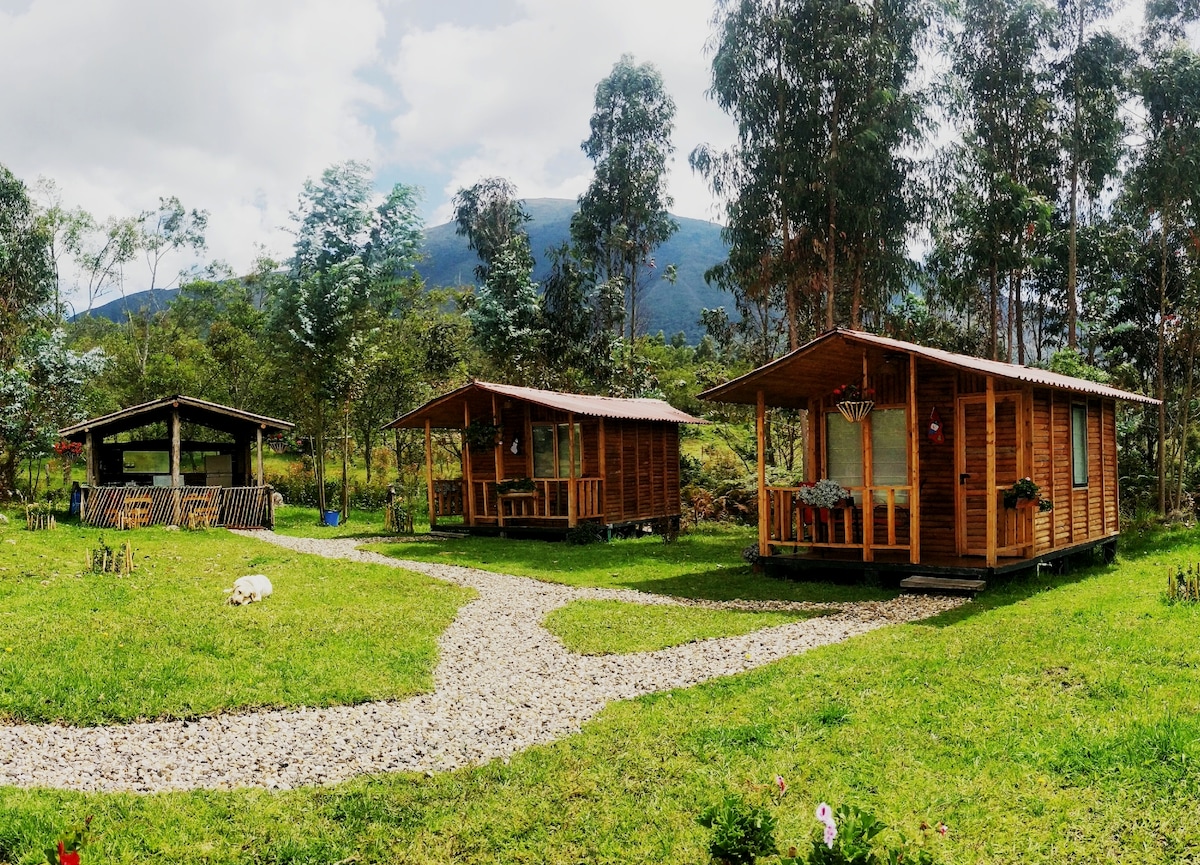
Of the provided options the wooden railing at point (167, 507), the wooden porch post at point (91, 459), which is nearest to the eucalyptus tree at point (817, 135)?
the wooden railing at point (167, 507)

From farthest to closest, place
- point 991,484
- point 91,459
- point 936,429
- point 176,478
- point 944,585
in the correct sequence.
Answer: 1. point 91,459
2. point 176,478
3. point 936,429
4. point 991,484
5. point 944,585

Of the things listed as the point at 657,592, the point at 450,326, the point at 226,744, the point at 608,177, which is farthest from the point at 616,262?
the point at 226,744

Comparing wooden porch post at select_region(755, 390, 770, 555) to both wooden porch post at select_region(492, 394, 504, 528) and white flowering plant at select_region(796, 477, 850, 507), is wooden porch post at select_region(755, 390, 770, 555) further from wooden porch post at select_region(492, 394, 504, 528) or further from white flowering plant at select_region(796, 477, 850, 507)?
wooden porch post at select_region(492, 394, 504, 528)

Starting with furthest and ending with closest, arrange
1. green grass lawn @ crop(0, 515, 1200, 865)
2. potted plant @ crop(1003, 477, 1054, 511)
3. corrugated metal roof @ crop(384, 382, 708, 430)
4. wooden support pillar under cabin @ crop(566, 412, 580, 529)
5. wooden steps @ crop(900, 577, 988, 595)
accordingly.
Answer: wooden support pillar under cabin @ crop(566, 412, 580, 529), corrugated metal roof @ crop(384, 382, 708, 430), potted plant @ crop(1003, 477, 1054, 511), wooden steps @ crop(900, 577, 988, 595), green grass lawn @ crop(0, 515, 1200, 865)

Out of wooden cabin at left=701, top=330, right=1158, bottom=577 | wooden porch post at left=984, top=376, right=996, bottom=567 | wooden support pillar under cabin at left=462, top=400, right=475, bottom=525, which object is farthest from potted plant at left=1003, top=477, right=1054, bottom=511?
wooden support pillar under cabin at left=462, top=400, right=475, bottom=525

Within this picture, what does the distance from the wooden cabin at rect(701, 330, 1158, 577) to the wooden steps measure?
0.63 feet

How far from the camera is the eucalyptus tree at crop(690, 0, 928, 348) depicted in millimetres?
21578

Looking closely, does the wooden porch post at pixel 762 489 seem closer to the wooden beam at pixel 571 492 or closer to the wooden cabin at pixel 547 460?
the wooden cabin at pixel 547 460

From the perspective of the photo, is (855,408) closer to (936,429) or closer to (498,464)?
(936,429)

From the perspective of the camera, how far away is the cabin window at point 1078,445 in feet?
46.5

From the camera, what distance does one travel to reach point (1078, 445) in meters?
14.5

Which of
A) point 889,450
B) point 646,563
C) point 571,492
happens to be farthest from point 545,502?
point 889,450

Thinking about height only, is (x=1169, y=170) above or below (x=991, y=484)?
above

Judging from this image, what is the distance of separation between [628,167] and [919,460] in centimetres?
2469
